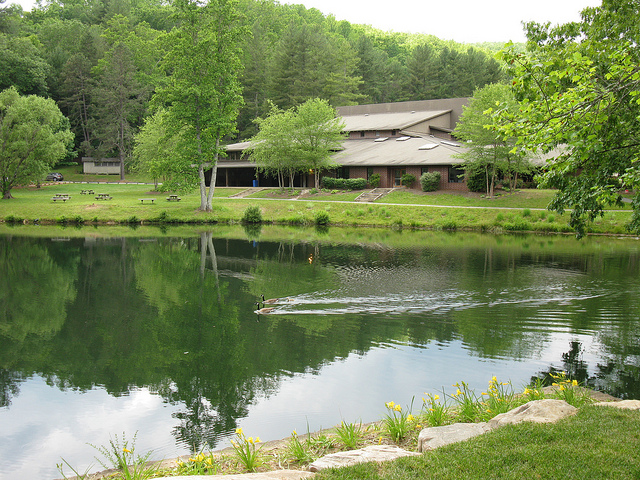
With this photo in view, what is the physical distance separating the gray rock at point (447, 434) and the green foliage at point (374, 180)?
41.6 metres

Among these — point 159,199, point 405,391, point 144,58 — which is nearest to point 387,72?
point 144,58

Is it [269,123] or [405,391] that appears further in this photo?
[269,123]

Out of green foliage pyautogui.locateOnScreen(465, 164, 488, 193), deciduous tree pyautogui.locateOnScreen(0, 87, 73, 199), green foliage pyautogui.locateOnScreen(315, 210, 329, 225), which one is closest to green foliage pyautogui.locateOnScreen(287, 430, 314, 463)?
green foliage pyautogui.locateOnScreen(315, 210, 329, 225)

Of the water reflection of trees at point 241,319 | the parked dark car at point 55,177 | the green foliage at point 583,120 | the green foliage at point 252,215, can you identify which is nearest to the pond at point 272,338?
the water reflection of trees at point 241,319

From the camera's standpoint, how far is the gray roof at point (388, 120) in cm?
5588

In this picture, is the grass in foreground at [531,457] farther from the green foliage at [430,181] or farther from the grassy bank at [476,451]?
the green foliage at [430,181]

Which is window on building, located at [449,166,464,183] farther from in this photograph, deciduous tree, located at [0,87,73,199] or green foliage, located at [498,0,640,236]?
deciduous tree, located at [0,87,73,199]

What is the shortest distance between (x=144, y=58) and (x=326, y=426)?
266 feet

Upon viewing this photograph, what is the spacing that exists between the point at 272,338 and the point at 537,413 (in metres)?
7.40

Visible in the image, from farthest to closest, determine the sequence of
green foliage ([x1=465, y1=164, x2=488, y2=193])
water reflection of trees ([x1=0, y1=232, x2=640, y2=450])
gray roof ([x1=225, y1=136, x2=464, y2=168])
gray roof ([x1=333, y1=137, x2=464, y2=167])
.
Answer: gray roof ([x1=225, y1=136, x2=464, y2=168]) → gray roof ([x1=333, y1=137, x2=464, y2=167]) → green foliage ([x1=465, y1=164, x2=488, y2=193]) → water reflection of trees ([x1=0, y1=232, x2=640, y2=450])

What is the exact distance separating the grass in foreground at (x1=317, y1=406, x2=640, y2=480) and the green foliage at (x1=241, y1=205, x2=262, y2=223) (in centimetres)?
3441

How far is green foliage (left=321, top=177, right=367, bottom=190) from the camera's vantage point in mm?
47875

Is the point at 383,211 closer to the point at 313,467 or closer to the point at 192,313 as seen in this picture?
the point at 192,313

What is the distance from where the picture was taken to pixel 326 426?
340 inches
